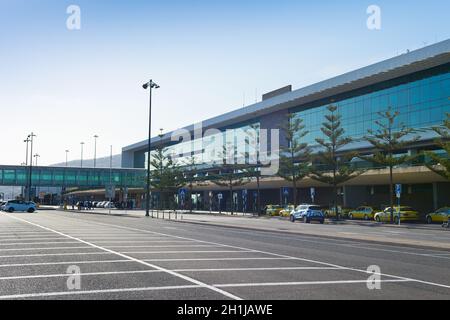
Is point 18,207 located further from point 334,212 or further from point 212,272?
point 212,272

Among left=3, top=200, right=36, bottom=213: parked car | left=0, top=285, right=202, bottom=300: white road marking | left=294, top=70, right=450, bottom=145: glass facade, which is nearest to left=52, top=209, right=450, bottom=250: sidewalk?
left=0, top=285, right=202, bottom=300: white road marking

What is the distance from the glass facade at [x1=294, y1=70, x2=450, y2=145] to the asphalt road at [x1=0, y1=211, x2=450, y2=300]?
122 ft

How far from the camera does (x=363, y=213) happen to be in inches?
2029

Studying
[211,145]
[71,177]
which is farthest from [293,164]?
[71,177]

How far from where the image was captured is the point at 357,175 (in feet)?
173

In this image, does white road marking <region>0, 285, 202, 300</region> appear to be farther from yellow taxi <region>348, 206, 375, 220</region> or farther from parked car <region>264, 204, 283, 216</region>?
parked car <region>264, 204, 283, 216</region>

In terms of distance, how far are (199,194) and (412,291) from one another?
89.6 m

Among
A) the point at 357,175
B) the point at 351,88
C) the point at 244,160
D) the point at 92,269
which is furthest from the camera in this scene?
the point at 244,160

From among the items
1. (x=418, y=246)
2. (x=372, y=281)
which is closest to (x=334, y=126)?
(x=418, y=246)

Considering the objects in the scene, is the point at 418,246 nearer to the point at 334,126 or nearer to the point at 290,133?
the point at 334,126

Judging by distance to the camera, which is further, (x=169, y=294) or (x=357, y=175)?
(x=357, y=175)

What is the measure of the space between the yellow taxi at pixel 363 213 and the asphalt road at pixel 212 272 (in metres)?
33.3

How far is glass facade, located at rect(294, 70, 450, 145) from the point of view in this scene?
178 ft

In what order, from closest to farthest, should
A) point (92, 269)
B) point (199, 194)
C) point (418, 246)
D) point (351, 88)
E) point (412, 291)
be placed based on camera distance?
point (412, 291) < point (92, 269) < point (418, 246) < point (351, 88) < point (199, 194)
